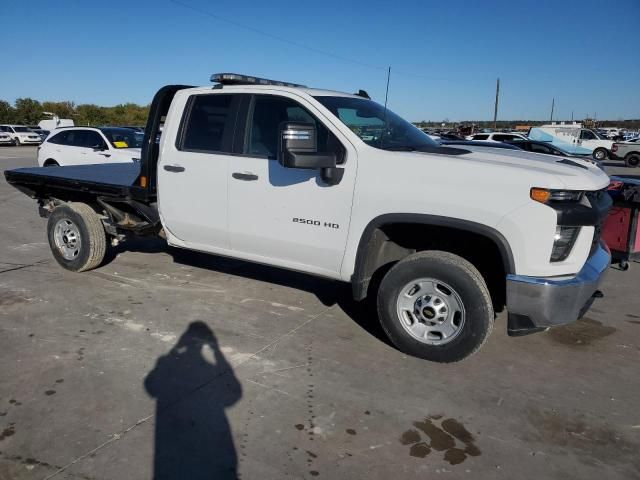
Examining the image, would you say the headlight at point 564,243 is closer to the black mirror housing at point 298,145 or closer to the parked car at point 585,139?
the black mirror housing at point 298,145

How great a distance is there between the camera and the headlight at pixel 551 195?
3.33m

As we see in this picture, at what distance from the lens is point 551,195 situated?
3354 millimetres

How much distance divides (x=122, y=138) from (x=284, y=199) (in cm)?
1011

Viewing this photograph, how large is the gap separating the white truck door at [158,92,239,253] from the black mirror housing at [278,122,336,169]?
1.05 meters

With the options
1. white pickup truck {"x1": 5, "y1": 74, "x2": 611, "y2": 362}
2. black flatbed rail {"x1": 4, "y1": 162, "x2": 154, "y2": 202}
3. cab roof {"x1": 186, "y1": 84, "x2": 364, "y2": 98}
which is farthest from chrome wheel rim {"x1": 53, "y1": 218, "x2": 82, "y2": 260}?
cab roof {"x1": 186, "y1": 84, "x2": 364, "y2": 98}

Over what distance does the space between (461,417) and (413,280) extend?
40.9 inches

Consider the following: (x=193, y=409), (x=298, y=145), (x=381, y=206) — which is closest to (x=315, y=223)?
(x=381, y=206)

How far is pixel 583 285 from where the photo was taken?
3.49 metres

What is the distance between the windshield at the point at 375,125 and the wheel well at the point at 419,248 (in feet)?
2.17

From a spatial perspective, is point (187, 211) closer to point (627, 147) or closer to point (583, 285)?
point (583, 285)

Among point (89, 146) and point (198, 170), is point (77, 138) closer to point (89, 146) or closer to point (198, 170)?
point (89, 146)

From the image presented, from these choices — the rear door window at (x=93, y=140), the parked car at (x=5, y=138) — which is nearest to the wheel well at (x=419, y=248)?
the rear door window at (x=93, y=140)

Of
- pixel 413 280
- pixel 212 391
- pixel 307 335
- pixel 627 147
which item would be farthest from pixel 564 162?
pixel 627 147

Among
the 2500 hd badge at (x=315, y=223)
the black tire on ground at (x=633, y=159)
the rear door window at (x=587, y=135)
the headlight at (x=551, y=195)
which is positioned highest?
the rear door window at (x=587, y=135)
